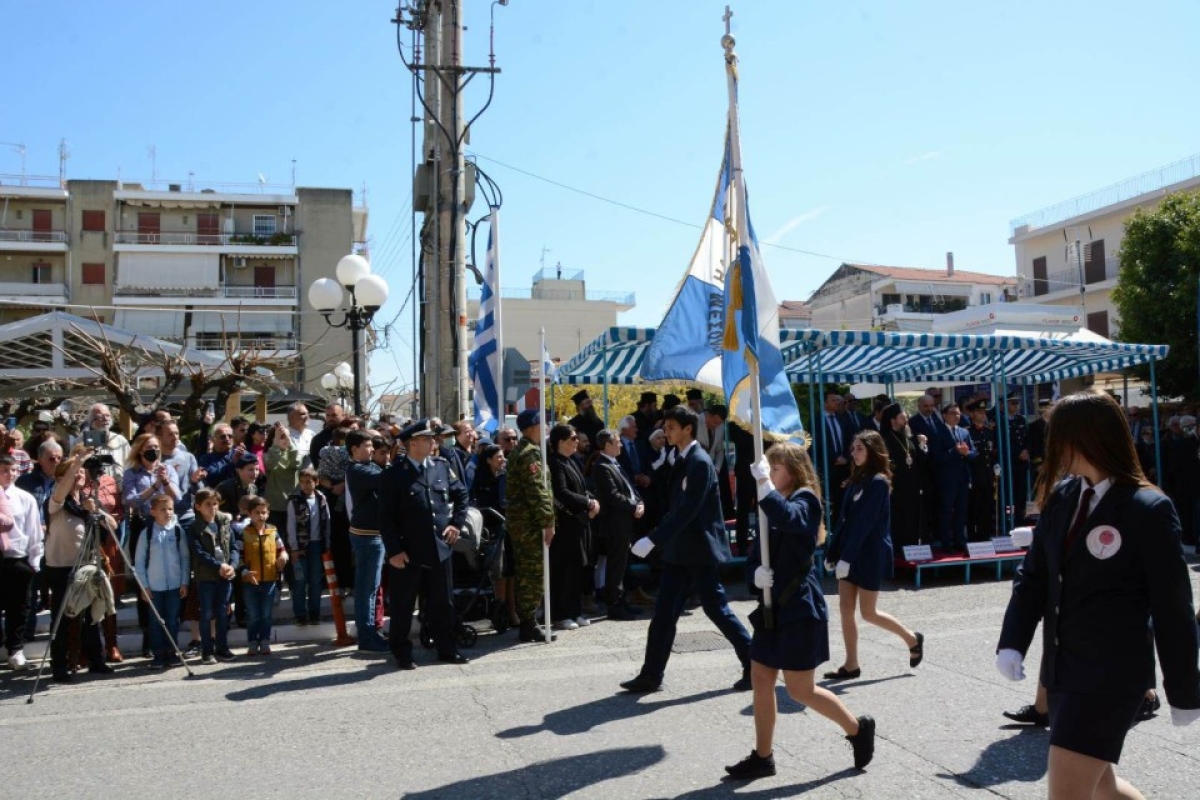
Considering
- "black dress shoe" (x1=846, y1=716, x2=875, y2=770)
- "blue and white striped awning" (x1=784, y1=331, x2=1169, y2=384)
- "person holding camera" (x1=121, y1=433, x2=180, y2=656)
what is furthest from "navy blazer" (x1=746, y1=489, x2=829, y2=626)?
"blue and white striped awning" (x1=784, y1=331, x2=1169, y2=384)

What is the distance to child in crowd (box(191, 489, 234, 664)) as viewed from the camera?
830 centimetres

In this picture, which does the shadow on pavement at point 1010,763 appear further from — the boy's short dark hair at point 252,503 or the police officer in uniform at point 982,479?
the police officer in uniform at point 982,479

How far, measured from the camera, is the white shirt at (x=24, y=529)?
25.8 ft

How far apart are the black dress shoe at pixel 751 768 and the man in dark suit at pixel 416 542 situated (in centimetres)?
357

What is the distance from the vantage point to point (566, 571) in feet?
31.4

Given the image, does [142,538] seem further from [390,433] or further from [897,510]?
[897,510]

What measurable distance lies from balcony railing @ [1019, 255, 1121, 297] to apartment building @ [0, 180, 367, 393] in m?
40.9

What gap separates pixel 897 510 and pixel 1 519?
30.5ft

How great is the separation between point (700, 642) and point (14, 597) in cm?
571

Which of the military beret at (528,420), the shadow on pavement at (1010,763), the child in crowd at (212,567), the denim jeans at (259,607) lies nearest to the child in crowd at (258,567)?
the denim jeans at (259,607)

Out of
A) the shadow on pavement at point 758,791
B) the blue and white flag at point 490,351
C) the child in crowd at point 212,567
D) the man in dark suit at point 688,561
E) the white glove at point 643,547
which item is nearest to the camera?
the shadow on pavement at point 758,791

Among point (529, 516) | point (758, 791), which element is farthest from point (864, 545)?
point (529, 516)

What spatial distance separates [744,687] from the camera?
6.77m

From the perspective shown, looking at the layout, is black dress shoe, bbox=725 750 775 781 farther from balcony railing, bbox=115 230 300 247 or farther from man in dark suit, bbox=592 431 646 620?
balcony railing, bbox=115 230 300 247
